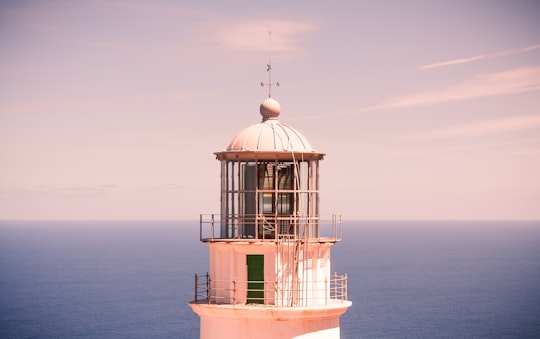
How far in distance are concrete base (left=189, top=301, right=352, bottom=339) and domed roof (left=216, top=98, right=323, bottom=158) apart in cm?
351

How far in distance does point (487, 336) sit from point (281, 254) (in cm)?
9744

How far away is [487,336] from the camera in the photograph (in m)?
114

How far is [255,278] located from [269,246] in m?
0.78

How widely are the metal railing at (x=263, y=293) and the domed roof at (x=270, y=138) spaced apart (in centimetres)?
293

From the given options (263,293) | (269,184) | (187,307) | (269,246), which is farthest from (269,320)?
(187,307)

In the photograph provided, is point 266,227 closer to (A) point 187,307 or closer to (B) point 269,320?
(B) point 269,320

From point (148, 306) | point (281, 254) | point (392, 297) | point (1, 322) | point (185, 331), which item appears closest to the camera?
point (281, 254)

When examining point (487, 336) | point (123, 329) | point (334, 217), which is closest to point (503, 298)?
point (487, 336)

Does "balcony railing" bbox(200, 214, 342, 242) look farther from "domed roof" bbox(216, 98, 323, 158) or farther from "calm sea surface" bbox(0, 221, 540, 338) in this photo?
"calm sea surface" bbox(0, 221, 540, 338)

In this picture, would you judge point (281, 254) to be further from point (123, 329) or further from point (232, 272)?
point (123, 329)

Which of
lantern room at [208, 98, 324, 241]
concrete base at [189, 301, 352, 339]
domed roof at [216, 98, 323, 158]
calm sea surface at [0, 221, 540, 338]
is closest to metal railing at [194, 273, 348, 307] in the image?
concrete base at [189, 301, 352, 339]

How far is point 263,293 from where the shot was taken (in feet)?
69.3

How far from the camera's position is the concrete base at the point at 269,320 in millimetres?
20672

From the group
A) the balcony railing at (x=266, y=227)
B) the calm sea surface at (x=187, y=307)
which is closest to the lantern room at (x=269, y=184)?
the balcony railing at (x=266, y=227)
